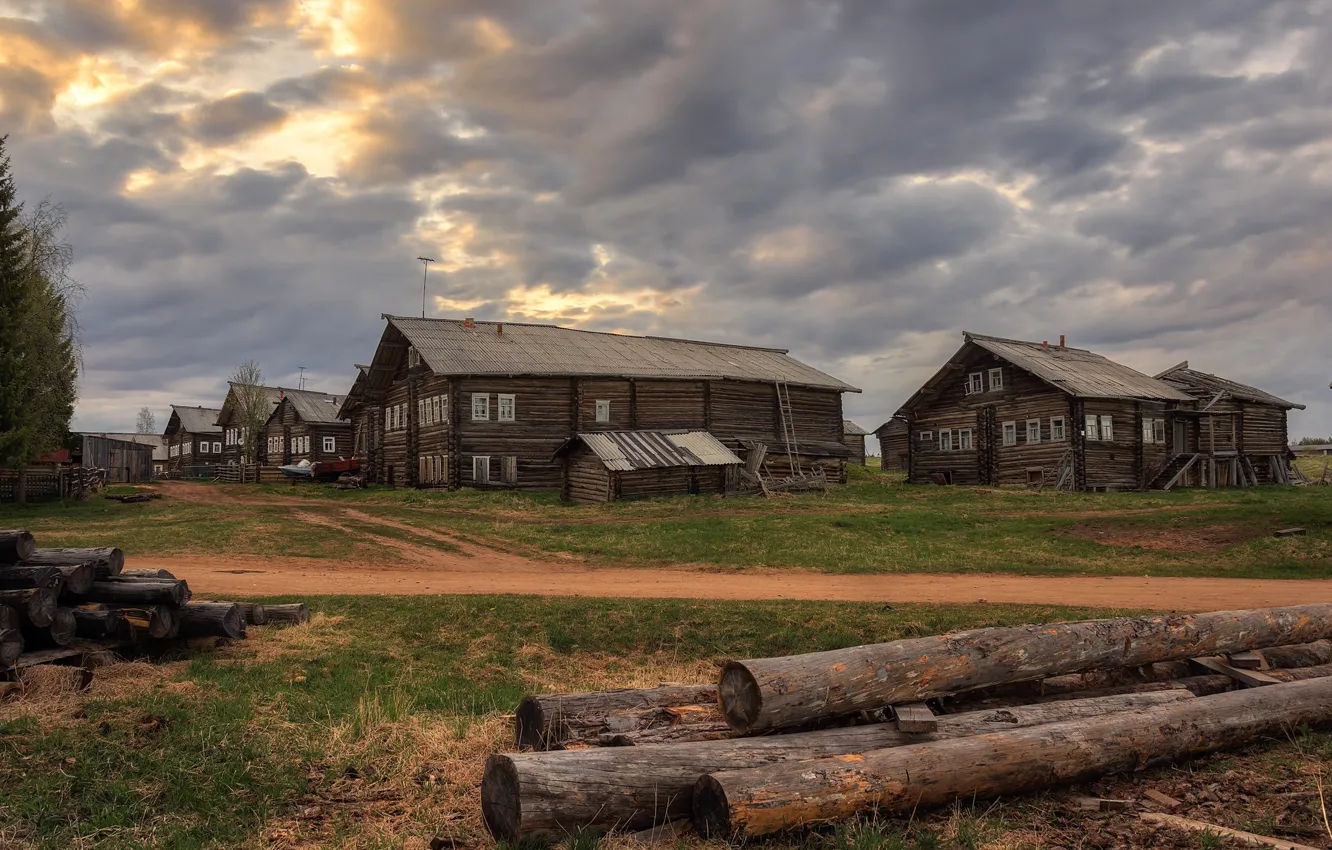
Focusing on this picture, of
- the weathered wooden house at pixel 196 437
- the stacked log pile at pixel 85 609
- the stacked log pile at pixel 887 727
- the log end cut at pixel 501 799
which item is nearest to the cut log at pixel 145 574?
the stacked log pile at pixel 85 609

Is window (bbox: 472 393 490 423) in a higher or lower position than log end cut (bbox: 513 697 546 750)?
higher

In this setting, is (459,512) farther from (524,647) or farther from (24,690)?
(24,690)

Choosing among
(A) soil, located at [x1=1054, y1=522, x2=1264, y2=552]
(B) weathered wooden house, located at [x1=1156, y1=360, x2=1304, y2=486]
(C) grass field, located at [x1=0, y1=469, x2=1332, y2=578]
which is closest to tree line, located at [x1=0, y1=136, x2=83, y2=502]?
(C) grass field, located at [x1=0, y1=469, x2=1332, y2=578]

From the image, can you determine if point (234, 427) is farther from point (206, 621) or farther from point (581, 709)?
point (581, 709)

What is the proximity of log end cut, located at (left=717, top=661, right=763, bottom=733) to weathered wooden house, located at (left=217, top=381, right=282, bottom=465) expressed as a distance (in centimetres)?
6991

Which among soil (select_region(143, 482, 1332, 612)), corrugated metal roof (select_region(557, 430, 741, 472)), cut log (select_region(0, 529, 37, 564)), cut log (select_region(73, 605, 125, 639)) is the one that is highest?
corrugated metal roof (select_region(557, 430, 741, 472))

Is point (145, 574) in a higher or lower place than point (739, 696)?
higher

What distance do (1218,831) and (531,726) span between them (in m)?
5.38

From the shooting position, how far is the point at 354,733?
320 inches

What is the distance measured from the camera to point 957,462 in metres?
49.9

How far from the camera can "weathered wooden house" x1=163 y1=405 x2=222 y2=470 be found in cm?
8425

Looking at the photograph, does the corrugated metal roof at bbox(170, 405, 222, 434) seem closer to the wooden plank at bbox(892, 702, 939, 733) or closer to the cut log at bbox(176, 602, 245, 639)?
the cut log at bbox(176, 602, 245, 639)

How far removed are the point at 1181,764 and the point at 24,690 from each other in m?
11.9

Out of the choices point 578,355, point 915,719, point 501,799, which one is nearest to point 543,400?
point 578,355
